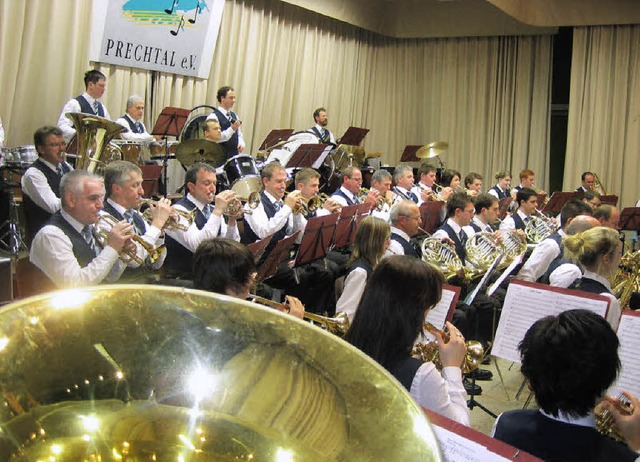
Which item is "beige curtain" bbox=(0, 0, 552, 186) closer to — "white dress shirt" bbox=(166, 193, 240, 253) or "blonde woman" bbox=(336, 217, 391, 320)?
"white dress shirt" bbox=(166, 193, 240, 253)

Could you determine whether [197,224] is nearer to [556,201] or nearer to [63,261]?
[63,261]

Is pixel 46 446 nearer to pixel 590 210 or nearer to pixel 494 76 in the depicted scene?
pixel 590 210

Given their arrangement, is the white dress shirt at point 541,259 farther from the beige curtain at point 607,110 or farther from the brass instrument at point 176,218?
the beige curtain at point 607,110

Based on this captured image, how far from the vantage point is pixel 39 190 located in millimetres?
5398

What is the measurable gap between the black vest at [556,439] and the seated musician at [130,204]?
8.68 feet

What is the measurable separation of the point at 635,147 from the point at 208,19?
22.8ft

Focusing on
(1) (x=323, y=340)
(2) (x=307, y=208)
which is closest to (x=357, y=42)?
(2) (x=307, y=208)

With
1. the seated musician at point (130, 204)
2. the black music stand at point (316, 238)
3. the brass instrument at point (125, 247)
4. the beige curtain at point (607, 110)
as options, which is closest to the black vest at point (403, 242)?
the black music stand at point (316, 238)

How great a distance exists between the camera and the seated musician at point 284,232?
5230 millimetres

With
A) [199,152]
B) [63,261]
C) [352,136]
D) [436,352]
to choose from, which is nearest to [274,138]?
[199,152]

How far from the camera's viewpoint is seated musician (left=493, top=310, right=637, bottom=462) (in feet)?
6.23

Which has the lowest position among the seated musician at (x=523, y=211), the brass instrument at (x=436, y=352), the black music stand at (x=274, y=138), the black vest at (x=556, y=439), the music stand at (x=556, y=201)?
the black vest at (x=556, y=439)

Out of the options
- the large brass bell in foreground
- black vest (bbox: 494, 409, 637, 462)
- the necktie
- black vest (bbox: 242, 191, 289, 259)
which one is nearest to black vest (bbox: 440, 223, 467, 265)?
black vest (bbox: 242, 191, 289, 259)

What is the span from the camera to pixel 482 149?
12.7 m
